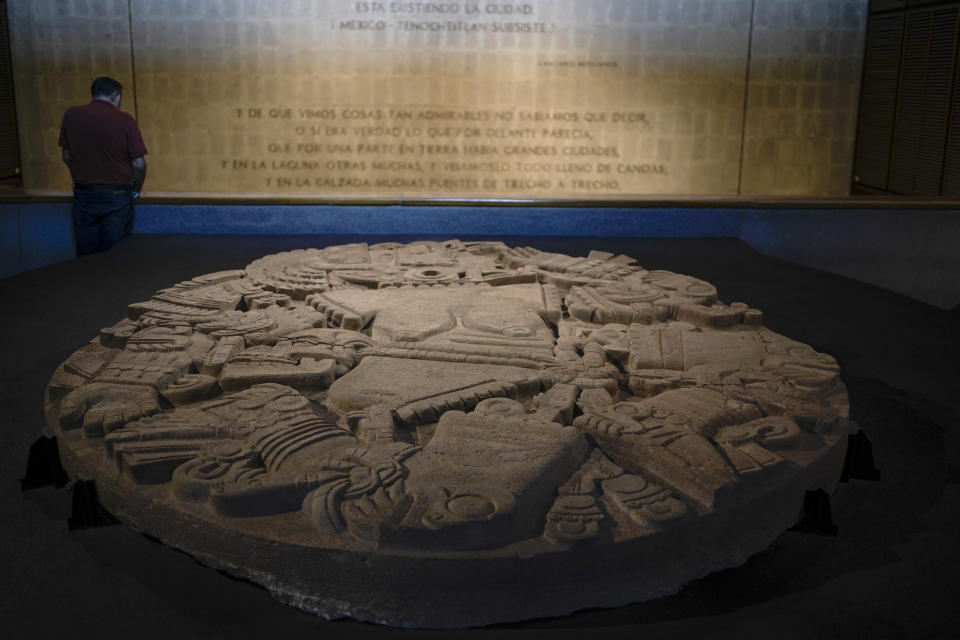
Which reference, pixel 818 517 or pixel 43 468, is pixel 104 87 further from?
pixel 818 517

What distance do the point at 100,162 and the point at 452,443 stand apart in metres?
4.28

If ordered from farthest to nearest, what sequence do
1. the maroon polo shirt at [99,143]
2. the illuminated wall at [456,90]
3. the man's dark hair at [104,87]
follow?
the illuminated wall at [456,90] < the man's dark hair at [104,87] < the maroon polo shirt at [99,143]

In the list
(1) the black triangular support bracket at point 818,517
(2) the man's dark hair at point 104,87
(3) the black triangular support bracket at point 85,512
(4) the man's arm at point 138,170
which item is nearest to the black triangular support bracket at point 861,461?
(1) the black triangular support bracket at point 818,517

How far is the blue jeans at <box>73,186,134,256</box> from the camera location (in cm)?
591

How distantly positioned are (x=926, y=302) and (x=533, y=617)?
425cm

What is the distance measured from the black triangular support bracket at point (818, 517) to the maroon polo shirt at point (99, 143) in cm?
494

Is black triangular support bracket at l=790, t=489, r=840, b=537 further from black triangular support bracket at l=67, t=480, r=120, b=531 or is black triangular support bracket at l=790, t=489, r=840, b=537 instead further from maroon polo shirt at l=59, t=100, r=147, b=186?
maroon polo shirt at l=59, t=100, r=147, b=186

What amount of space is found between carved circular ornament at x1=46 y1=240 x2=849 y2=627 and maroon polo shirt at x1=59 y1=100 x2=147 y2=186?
2.08m

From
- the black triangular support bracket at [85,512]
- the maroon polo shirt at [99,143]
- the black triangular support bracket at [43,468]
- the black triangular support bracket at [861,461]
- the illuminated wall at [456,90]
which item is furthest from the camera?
the illuminated wall at [456,90]

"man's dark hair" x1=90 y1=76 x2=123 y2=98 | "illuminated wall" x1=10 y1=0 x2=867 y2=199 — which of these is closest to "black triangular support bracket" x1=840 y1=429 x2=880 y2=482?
"man's dark hair" x1=90 y1=76 x2=123 y2=98

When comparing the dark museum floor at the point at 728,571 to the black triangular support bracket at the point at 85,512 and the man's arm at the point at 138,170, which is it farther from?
the man's arm at the point at 138,170

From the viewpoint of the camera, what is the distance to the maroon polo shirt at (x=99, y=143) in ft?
19.2

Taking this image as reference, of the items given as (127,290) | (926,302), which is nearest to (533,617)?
(127,290)

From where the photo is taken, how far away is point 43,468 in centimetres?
288
